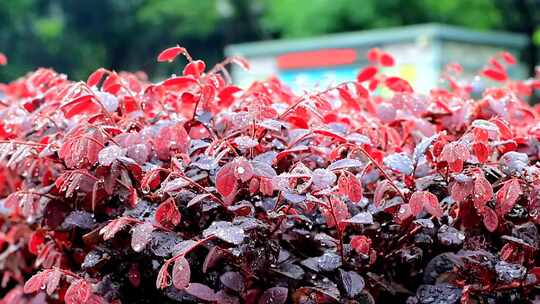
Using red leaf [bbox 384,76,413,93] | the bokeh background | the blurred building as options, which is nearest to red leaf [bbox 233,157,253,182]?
red leaf [bbox 384,76,413,93]

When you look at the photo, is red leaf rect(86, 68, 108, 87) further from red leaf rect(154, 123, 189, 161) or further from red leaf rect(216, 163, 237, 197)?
red leaf rect(216, 163, 237, 197)

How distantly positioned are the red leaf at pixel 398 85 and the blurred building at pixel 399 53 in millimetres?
6217

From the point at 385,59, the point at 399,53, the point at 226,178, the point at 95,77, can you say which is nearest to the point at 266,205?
the point at 226,178

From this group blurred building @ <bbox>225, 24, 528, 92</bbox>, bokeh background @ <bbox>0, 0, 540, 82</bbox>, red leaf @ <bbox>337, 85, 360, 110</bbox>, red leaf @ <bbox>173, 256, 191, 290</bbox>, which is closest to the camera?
red leaf @ <bbox>173, 256, 191, 290</bbox>

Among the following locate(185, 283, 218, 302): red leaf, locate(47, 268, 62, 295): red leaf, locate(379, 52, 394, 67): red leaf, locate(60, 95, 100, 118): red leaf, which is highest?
locate(60, 95, 100, 118): red leaf

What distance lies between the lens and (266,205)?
4.17 feet

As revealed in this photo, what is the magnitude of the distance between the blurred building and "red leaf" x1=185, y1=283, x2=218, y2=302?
674 centimetres

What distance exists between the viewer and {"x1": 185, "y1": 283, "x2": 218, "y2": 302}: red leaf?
3.93 feet

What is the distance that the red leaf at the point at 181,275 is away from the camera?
3.66ft

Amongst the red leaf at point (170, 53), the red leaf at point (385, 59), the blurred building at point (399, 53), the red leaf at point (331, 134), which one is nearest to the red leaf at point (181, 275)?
the red leaf at point (331, 134)

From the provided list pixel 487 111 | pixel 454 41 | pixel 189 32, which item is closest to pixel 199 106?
pixel 487 111

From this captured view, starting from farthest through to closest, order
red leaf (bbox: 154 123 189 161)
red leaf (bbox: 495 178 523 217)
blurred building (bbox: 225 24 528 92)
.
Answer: blurred building (bbox: 225 24 528 92) < red leaf (bbox: 154 123 189 161) < red leaf (bbox: 495 178 523 217)

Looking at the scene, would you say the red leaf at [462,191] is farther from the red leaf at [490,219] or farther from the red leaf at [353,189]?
the red leaf at [353,189]

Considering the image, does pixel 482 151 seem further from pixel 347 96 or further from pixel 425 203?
pixel 347 96
